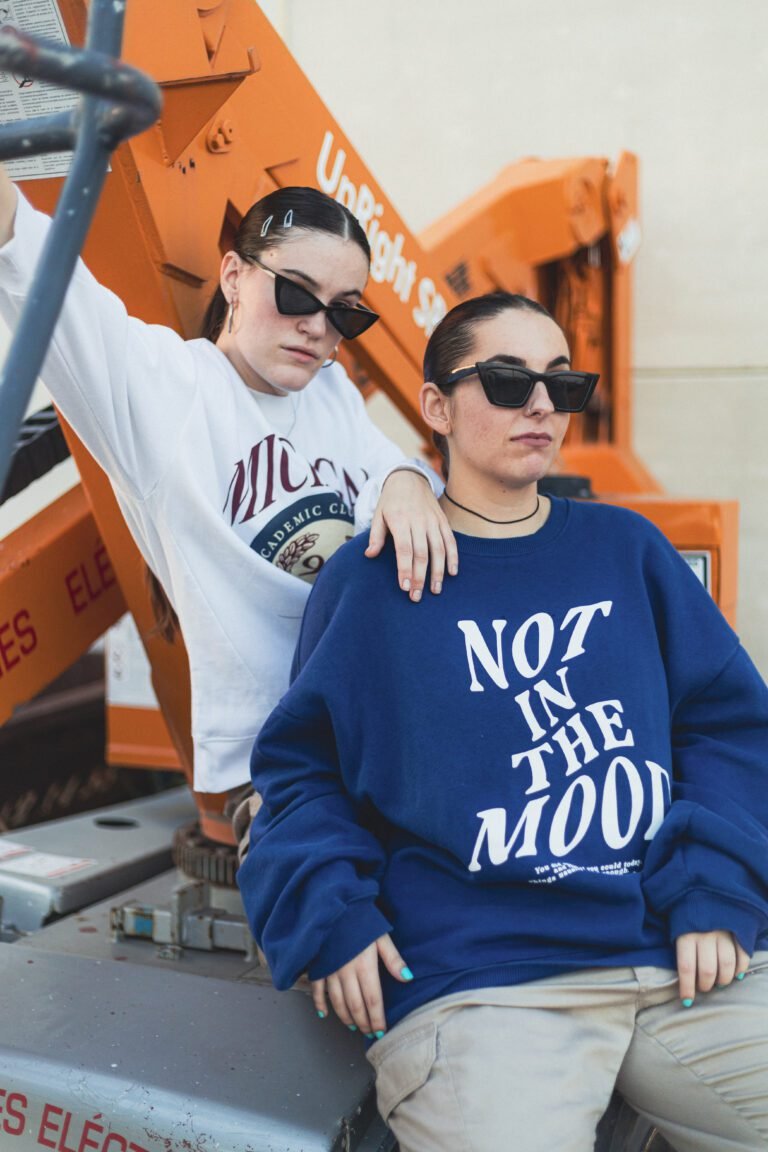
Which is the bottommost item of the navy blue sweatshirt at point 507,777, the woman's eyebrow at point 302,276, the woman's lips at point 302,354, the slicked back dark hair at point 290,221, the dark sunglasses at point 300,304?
the navy blue sweatshirt at point 507,777

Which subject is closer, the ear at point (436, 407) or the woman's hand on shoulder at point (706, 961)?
the woman's hand on shoulder at point (706, 961)

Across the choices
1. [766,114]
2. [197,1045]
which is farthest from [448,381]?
[766,114]

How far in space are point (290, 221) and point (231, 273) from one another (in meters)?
0.14

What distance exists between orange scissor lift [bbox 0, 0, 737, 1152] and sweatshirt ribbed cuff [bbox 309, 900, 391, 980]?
221 mm

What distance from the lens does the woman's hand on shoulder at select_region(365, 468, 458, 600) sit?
1.45 m

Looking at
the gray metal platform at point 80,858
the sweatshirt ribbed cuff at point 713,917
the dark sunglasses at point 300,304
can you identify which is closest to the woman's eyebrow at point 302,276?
the dark sunglasses at point 300,304

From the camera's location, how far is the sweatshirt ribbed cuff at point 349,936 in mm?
1321

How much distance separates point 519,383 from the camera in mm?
1501

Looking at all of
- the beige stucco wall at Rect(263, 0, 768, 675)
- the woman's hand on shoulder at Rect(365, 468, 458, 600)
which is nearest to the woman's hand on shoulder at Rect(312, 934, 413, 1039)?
the woman's hand on shoulder at Rect(365, 468, 458, 600)

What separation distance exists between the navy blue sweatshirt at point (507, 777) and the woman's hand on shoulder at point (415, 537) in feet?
0.08

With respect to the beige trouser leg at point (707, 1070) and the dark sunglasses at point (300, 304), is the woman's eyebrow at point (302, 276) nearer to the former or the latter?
the dark sunglasses at point (300, 304)

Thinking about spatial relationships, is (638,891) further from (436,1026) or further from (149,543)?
(149,543)

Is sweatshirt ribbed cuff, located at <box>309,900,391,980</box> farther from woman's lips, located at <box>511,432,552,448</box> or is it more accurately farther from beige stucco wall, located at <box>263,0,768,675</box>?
beige stucco wall, located at <box>263,0,768,675</box>

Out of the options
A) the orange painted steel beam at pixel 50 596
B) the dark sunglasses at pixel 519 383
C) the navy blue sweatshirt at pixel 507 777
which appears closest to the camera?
the navy blue sweatshirt at pixel 507 777
